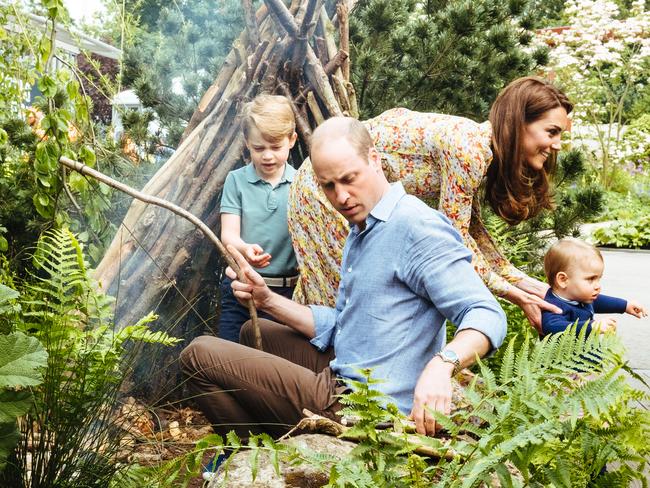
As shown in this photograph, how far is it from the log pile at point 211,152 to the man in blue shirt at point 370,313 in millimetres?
1573

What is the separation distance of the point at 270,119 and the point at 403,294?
1569 millimetres

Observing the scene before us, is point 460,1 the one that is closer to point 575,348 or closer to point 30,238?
point 30,238

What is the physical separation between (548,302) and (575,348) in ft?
6.17

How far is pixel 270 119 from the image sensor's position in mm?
A: 3621

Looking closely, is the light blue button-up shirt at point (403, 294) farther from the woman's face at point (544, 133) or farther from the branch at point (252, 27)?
the branch at point (252, 27)

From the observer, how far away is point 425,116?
3316mm

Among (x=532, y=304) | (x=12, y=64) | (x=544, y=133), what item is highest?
(x=12, y=64)

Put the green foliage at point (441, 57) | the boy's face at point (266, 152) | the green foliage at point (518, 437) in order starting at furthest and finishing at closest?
the green foliage at point (441, 57), the boy's face at point (266, 152), the green foliage at point (518, 437)

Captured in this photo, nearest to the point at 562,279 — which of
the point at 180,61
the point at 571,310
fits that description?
the point at 571,310

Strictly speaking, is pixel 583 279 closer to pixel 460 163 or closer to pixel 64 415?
pixel 460 163

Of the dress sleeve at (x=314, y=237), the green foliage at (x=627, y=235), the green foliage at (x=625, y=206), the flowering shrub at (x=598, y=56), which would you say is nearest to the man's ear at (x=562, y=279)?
the dress sleeve at (x=314, y=237)

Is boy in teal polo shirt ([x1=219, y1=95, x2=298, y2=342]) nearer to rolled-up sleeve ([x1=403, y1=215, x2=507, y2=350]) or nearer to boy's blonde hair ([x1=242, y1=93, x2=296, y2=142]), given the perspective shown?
boy's blonde hair ([x1=242, y1=93, x2=296, y2=142])

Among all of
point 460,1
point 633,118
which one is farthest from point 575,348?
point 633,118

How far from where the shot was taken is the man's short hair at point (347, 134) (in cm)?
236
